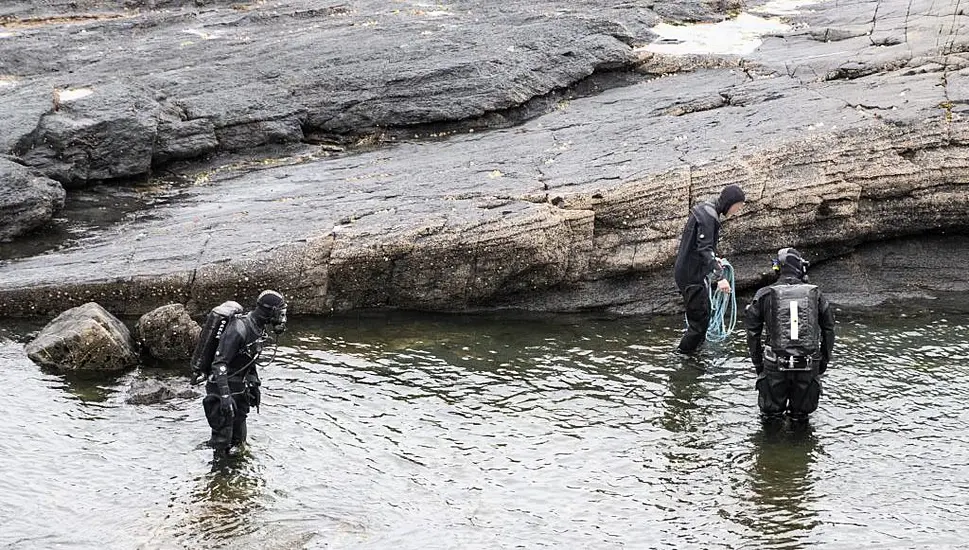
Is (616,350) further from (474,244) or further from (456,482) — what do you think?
(456,482)

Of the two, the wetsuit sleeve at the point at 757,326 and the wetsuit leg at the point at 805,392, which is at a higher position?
the wetsuit sleeve at the point at 757,326

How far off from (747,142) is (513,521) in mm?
9972

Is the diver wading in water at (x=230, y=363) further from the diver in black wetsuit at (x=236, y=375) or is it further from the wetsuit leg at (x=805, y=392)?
the wetsuit leg at (x=805, y=392)

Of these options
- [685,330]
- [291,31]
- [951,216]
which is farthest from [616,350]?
[291,31]

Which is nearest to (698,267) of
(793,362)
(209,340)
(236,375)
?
(793,362)

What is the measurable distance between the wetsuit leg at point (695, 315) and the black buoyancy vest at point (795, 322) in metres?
2.37

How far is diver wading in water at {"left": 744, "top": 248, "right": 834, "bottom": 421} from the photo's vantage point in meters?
12.7

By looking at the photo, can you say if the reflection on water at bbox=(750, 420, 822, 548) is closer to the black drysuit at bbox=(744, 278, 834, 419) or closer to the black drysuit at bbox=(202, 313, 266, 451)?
the black drysuit at bbox=(744, 278, 834, 419)

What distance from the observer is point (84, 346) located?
48.5 ft

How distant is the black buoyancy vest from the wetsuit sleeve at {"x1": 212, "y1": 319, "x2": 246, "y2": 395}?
21.1ft

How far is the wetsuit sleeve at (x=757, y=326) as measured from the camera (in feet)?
43.0

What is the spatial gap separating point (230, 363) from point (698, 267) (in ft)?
22.3

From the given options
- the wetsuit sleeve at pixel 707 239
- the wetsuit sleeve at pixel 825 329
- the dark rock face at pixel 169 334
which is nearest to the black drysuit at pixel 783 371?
the wetsuit sleeve at pixel 825 329

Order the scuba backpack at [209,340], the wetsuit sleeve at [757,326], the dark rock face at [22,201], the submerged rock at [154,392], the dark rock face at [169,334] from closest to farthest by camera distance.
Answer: the scuba backpack at [209,340], the wetsuit sleeve at [757,326], the submerged rock at [154,392], the dark rock face at [169,334], the dark rock face at [22,201]
